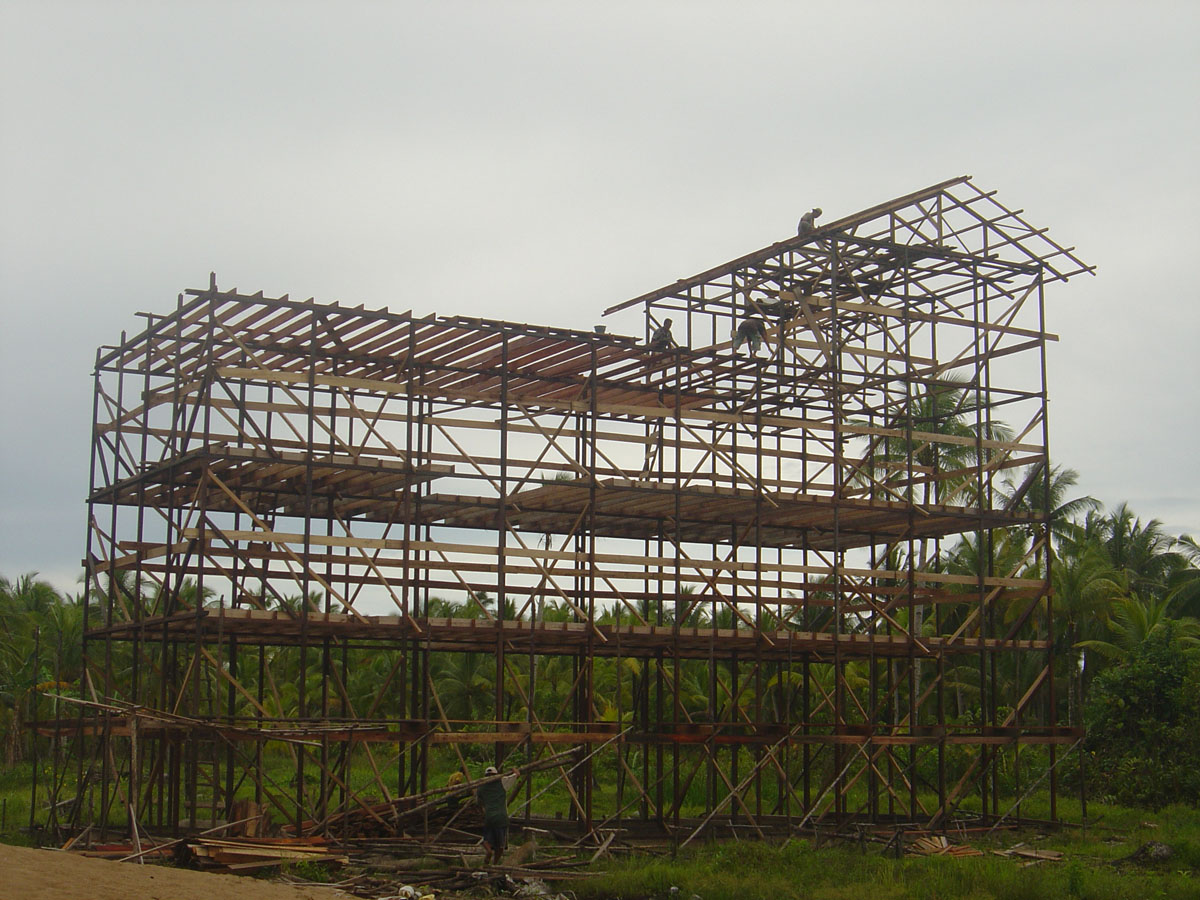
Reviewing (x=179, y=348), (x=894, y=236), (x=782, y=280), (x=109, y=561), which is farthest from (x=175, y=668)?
(x=894, y=236)

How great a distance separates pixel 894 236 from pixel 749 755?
16949mm

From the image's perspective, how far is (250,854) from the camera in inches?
804

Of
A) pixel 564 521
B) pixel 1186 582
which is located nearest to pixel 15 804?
pixel 564 521

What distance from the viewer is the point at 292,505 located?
92.5 feet

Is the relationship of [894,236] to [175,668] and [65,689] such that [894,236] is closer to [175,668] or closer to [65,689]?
[175,668]

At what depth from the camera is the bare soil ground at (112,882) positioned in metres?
16.6

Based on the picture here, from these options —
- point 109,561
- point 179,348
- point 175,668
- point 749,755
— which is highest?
Result: point 179,348

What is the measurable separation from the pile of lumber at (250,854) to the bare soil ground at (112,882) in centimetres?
46

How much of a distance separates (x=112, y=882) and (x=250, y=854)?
307cm

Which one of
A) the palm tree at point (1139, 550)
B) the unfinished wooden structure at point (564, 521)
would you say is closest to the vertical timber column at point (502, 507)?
the unfinished wooden structure at point (564, 521)

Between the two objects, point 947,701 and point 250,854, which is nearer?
point 250,854

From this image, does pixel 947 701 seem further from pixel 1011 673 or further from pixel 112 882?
pixel 112 882

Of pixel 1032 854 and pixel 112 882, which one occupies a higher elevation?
pixel 112 882

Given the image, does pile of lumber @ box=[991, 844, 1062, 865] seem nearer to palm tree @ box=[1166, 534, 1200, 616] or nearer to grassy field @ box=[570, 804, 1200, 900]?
grassy field @ box=[570, 804, 1200, 900]
